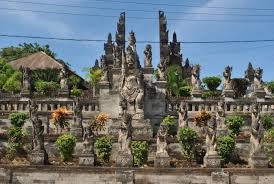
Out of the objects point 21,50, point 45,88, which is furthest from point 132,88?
point 21,50

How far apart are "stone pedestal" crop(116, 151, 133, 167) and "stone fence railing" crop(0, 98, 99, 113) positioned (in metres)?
8.47

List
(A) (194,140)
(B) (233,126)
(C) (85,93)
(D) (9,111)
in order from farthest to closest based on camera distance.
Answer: (C) (85,93)
(D) (9,111)
(B) (233,126)
(A) (194,140)

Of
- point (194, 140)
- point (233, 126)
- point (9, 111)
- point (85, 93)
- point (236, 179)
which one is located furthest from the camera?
point (85, 93)

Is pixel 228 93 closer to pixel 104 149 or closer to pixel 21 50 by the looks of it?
pixel 104 149

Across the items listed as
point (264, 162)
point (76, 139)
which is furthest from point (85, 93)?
point (264, 162)

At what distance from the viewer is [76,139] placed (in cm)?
2495

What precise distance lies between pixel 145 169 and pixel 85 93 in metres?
18.8

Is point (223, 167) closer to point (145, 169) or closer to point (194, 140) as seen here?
point (194, 140)

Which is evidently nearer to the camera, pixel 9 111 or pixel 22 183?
pixel 22 183

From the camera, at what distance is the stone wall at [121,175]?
21.6m

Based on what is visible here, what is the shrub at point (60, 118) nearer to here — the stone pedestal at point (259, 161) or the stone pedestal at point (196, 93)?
the stone pedestal at point (196, 93)

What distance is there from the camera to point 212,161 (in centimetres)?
2220

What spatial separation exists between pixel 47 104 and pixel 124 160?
417 inches

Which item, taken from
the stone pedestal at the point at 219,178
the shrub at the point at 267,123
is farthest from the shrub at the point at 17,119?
the shrub at the point at 267,123
